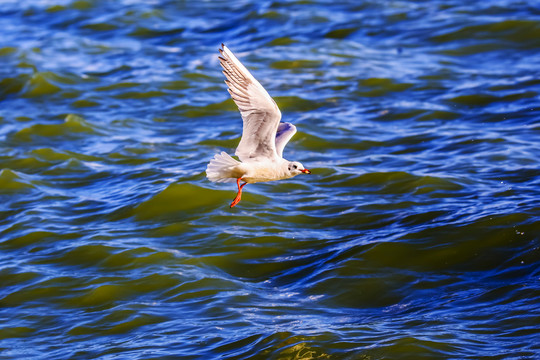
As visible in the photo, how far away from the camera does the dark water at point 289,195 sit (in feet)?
24.0

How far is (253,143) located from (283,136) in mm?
564

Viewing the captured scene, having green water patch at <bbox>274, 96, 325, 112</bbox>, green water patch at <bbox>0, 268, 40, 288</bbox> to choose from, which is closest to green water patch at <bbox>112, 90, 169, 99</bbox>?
green water patch at <bbox>274, 96, 325, 112</bbox>

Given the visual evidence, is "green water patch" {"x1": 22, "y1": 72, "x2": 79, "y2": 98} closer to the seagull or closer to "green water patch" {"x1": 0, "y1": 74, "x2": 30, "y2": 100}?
"green water patch" {"x1": 0, "y1": 74, "x2": 30, "y2": 100}

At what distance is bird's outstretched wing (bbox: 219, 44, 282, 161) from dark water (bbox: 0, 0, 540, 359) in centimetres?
152

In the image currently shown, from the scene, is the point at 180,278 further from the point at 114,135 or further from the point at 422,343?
the point at 114,135

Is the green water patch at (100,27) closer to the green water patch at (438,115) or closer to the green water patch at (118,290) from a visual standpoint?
the green water patch at (438,115)

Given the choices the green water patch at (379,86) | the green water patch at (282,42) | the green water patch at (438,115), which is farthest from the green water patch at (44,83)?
the green water patch at (438,115)

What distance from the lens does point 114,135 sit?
12.8 meters

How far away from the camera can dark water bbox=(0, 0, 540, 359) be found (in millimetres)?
7324

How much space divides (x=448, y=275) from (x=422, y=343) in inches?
59.3

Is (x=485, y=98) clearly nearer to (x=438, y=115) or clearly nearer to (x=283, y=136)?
(x=438, y=115)

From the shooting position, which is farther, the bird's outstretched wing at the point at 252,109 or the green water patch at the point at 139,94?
the green water patch at the point at 139,94

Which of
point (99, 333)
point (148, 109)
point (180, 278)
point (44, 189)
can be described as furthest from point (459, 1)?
point (99, 333)

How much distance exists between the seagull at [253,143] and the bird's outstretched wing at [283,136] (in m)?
0.02
